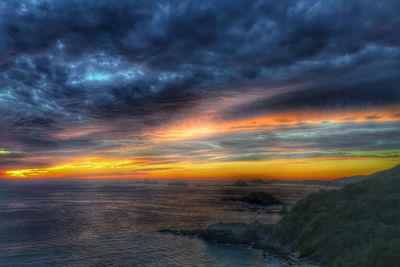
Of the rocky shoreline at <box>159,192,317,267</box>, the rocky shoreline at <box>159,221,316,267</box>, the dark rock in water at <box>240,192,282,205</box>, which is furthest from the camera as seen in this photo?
the dark rock in water at <box>240,192,282,205</box>

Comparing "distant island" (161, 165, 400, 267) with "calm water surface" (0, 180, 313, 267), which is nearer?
"distant island" (161, 165, 400, 267)

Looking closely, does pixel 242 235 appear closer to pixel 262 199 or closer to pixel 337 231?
pixel 337 231

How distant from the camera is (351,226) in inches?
1510

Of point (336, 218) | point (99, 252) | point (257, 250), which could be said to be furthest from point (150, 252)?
A: point (336, 218)

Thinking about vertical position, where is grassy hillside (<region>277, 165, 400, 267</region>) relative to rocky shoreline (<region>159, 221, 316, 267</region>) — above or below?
above

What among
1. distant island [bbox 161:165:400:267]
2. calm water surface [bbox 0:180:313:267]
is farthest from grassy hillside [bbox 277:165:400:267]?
calm water surface [bbox 0:180:313:267]

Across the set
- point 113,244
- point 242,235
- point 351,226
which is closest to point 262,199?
point 242,235

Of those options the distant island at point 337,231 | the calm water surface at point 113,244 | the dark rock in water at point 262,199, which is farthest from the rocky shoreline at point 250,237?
the dark rock in water at point 262,199

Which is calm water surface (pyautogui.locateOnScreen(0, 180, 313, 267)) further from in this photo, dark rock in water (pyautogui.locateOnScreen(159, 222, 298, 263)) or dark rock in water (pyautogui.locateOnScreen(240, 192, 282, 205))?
dark rock in water (pyautogui.locateOnScreen(240, 192, 282, 205))

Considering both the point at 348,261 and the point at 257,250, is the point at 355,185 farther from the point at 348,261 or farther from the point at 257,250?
the point at 348,261

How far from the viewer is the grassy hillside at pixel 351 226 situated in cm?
2878

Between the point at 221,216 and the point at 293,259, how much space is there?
4536 centimetres

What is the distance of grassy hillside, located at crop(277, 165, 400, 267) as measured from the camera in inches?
1133

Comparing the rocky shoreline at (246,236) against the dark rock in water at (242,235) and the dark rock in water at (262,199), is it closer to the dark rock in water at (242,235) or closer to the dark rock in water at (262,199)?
the dark rock in water at (242,235)
